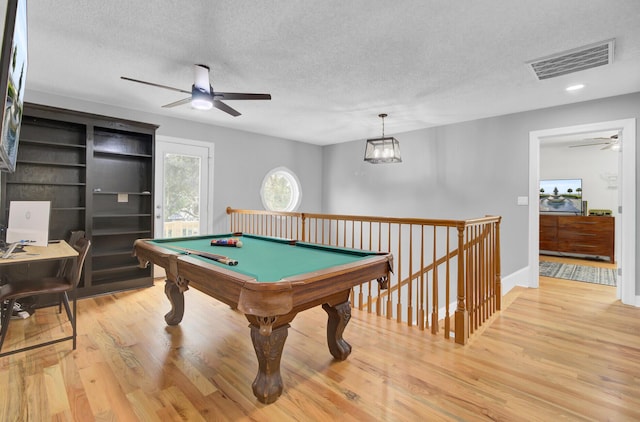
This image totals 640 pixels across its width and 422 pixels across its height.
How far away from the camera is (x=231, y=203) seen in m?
5.29

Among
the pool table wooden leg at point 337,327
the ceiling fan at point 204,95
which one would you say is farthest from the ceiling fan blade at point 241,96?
the pool table wooden leg at point 337,327

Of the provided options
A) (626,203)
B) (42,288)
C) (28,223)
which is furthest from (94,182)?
(626,203)

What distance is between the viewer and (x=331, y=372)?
6.80 ft

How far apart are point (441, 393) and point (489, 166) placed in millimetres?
3653

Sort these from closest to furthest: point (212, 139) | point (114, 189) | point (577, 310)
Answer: point (577, 310) → point (114, 189) → point (212, 139)

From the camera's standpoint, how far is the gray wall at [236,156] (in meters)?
4.47

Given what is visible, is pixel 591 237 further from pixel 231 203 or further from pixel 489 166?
pixel 231 203

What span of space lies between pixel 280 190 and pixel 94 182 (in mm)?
3218

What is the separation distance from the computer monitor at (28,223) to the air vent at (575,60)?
14.9ft

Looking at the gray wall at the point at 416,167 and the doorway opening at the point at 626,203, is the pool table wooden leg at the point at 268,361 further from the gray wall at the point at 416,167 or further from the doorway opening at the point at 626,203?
the doorway opening at the point at 626,203

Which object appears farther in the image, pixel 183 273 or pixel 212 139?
pixel 212 139

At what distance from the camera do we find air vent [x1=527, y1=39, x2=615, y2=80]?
243 centimetres

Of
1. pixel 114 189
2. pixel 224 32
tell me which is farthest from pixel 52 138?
pixel 224 32

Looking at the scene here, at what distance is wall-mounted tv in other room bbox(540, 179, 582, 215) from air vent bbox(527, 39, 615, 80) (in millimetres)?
4605
